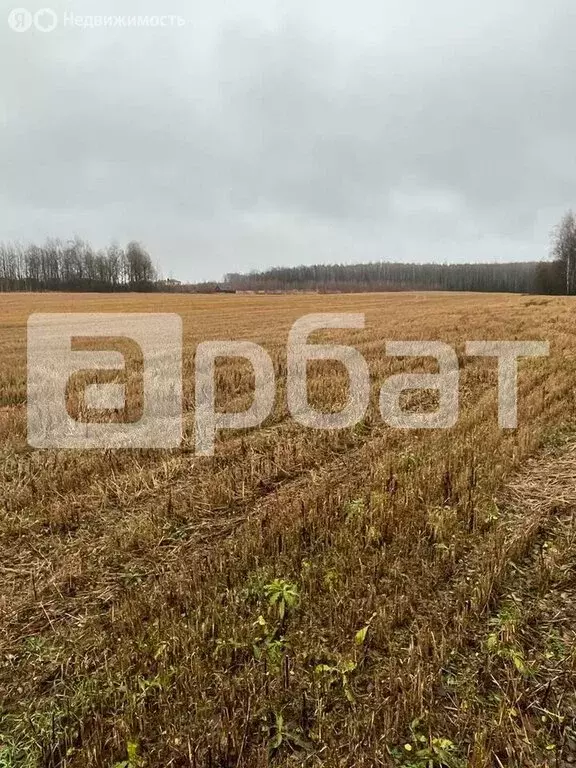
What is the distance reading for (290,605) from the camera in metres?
3.04

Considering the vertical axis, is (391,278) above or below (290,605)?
above

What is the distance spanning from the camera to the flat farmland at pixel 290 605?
2193mm

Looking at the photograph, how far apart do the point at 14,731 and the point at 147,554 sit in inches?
60.0

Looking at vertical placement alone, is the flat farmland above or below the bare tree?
below

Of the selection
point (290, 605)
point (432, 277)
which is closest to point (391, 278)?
point (432, 277)

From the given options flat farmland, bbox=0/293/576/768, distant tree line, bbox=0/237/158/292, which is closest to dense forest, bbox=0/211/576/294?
distant tree line, bbox=0/237/158/292

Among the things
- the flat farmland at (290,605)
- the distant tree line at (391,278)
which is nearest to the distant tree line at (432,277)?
the distant tree line at (391,278)

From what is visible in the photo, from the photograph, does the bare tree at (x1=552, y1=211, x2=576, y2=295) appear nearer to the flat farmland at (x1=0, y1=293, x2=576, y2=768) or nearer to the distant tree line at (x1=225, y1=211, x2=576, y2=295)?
the distant tree line at (x1=225, y1=211, x2=576, y2=295)

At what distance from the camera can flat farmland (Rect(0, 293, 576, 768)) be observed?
2193 mm

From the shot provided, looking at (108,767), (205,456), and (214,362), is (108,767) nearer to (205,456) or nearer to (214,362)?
(205,456)

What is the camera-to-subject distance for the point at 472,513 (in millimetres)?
4051

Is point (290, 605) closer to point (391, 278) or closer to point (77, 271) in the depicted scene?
point (77, 271)

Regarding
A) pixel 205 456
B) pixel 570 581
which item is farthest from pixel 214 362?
pixel 570 581

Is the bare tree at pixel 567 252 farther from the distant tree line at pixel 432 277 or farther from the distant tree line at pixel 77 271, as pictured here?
the distant tree line at pixel 77 271
